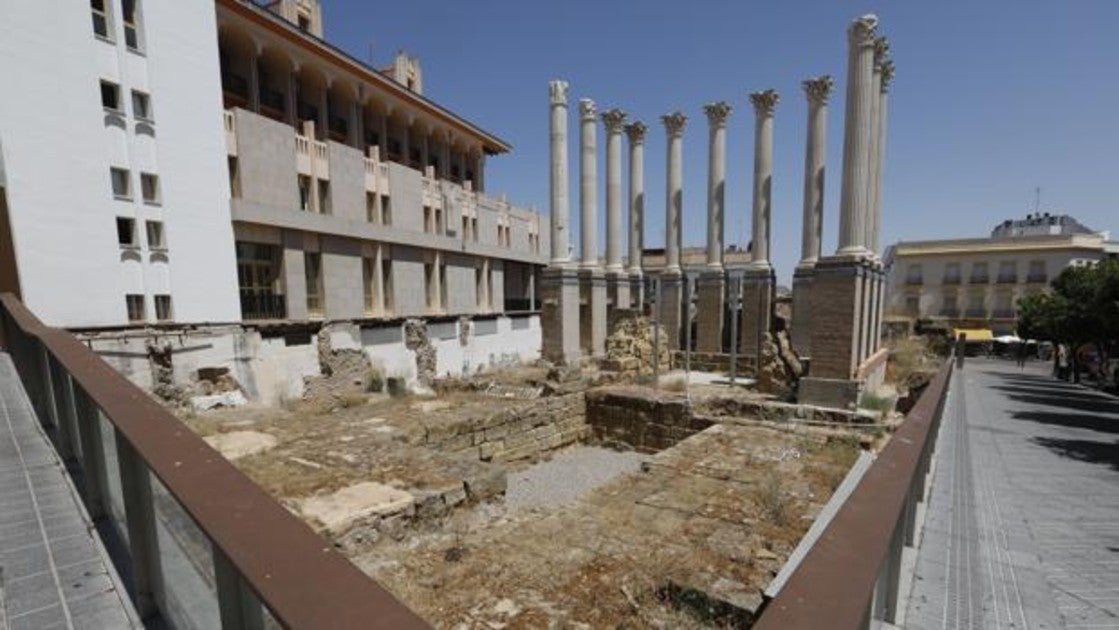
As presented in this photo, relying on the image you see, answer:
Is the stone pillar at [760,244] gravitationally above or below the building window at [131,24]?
below

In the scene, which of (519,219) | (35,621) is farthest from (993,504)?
(519,219)

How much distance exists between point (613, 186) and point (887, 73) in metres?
11.2

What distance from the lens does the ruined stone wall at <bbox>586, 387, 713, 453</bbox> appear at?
11.2 metres

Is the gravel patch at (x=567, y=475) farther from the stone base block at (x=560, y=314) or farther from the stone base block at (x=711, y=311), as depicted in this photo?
the stone base block at (x=711, y=311)

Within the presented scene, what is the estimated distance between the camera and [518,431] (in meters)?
10.6

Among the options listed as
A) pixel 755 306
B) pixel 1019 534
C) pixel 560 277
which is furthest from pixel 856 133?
pixel 1019 534

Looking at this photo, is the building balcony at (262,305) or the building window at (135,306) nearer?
the building window at (135,306)

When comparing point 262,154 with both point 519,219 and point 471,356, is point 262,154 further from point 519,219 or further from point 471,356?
point 519,219

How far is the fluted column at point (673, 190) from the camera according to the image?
22.7 metres

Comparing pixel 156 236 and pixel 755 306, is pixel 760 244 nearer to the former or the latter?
pixel 755 306

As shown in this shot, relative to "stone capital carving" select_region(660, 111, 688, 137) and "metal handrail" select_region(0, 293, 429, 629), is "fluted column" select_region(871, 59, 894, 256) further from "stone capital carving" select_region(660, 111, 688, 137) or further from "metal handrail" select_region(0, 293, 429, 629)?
"metal handrail" select_region(0, 293, 429, 629)

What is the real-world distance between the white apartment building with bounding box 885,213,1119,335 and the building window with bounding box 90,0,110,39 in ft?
143

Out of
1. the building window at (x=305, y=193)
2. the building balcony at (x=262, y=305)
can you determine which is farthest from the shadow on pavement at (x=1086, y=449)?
the building window at (x=305, y=193)

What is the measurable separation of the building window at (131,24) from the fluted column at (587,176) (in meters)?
14.8
